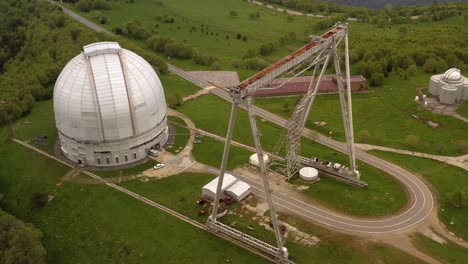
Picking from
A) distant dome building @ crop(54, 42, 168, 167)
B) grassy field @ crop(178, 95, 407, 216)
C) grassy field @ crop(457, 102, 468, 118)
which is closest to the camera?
grassy field @ crop(178, 95, 407, 216)

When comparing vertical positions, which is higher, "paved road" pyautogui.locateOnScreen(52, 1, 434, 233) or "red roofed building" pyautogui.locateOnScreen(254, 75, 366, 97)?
"red roofed building" pyautogui.locateOnScreen(254, 75, 366, 97)

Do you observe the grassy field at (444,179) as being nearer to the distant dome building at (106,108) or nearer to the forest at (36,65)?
the distant dome building at (106,108)

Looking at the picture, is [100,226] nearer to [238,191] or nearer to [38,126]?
[238,191]

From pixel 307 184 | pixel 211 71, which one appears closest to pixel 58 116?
pixel 307 184

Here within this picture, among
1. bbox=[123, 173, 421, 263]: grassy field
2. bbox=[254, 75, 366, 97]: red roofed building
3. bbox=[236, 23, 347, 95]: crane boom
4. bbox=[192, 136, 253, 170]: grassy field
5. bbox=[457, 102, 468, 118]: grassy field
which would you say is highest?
bbox=[236, 23, 347, 95]: crane boom

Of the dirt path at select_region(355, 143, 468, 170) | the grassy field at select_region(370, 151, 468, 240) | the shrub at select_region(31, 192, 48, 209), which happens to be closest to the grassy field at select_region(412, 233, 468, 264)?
the grassy field at select_region(370, 151, 468, 240)

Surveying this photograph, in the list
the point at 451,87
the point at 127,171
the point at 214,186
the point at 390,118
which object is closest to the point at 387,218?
the point at 214,186

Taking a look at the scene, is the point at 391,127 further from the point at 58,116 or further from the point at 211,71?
the point at 58,116

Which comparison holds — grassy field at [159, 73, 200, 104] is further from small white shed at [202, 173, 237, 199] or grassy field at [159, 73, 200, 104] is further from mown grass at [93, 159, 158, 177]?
small white shed at [202, 173, 237, 199]
